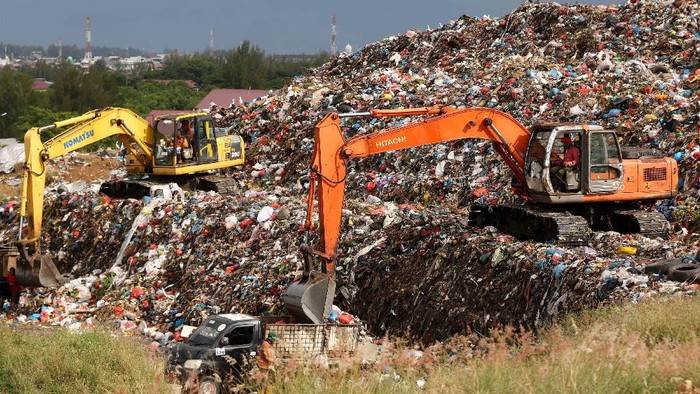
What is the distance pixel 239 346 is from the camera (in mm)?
11273

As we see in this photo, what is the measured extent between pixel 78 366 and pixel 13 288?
6.63 m

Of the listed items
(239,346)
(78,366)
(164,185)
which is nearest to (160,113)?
(164,185)

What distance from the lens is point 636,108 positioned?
19031 mm

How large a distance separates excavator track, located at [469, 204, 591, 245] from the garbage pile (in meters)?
0.25

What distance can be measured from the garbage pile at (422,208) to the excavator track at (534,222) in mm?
254

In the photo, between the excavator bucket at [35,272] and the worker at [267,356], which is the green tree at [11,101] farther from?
the worker at [267,356]

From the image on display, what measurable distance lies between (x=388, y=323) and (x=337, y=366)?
4951 mm

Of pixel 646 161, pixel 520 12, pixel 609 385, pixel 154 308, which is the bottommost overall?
pixel 154 308

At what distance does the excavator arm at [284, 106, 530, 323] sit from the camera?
12117 mm

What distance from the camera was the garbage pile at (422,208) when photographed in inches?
519

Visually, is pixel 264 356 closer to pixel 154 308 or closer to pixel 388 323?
pixel 388 323

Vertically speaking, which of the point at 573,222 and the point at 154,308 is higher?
the point at 573,222

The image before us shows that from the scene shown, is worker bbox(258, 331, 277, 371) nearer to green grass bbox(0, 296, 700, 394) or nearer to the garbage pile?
green grass bbox(0, 296, 700, 394)

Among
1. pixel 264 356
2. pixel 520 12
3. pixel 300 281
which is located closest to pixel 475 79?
pixel 520 12
